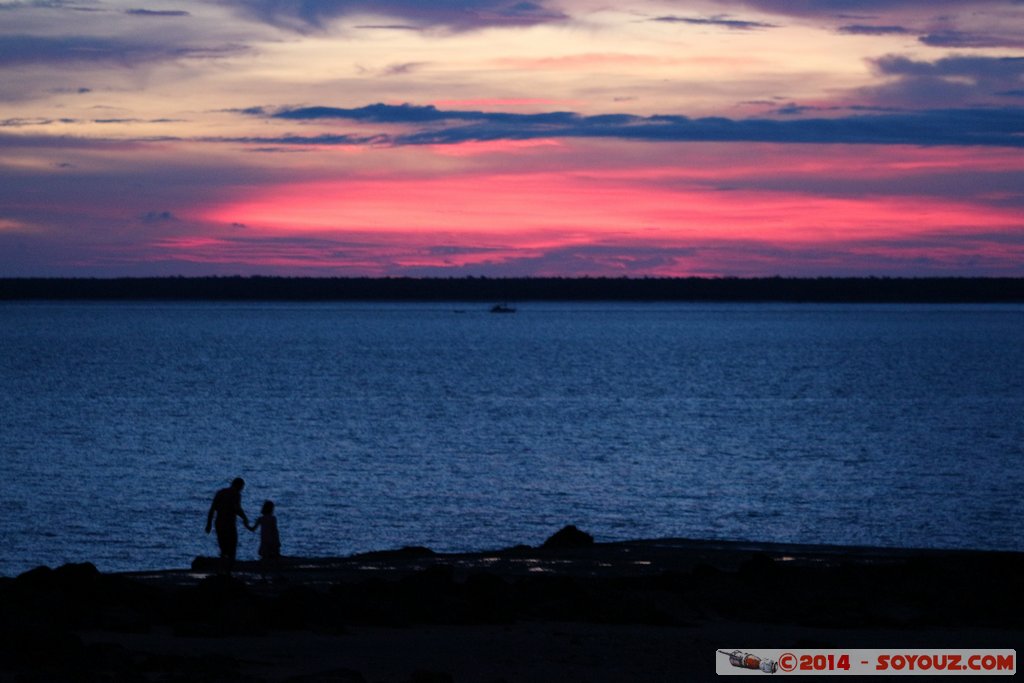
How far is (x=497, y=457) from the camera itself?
48.5m

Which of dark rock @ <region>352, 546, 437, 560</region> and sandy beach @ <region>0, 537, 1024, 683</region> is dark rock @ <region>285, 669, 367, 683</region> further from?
dark rock @ <region>352, 546, 437, 560</region>

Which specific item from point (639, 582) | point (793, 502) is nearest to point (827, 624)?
point (639, 582)

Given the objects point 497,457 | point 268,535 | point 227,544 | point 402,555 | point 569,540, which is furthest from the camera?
point 497,457

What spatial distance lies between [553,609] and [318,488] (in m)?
23.8

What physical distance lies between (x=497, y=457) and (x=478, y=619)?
105ft

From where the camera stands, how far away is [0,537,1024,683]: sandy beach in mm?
13367

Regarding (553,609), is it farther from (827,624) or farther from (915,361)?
(915,361)

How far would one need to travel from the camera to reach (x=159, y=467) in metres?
44.3

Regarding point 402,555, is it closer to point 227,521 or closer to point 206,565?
point 206,565

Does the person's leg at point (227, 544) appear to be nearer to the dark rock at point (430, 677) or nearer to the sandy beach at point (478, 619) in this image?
the sandy beach at point (478, 619)

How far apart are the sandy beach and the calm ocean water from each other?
11638mm

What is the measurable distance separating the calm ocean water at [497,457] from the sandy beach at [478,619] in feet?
38.2

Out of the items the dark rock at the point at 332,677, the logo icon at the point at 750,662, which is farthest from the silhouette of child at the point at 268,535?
the logo icon at the point at 750,662

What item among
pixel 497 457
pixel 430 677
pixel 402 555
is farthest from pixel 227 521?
pixel 497 457
